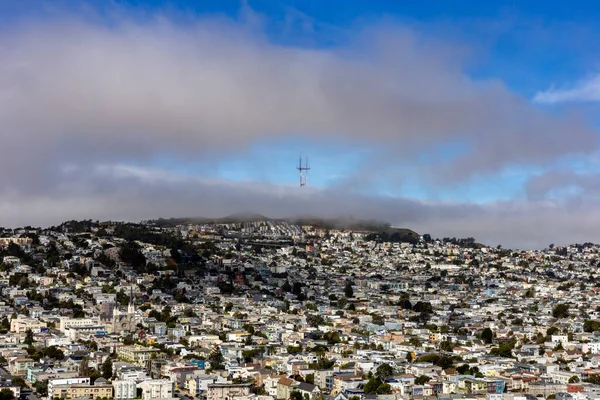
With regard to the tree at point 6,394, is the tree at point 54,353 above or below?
above

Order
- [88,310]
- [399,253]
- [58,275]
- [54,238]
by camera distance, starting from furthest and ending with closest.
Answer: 1. [399,253]
2. [54,238]
3. [58,275]
4. [88,310]

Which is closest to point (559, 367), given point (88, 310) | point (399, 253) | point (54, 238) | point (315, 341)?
point (315, 341)

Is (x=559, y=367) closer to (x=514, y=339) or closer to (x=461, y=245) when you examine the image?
(x=514, y=339)

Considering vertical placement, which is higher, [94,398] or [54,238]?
[54,238]

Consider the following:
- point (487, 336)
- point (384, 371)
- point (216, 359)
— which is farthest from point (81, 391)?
point (487, 336)

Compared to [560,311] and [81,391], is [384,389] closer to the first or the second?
[81,391]

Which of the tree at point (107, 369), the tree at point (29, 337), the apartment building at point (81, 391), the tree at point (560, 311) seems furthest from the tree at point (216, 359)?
the tree at point (560, 311)

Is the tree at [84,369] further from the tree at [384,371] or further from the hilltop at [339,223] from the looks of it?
the hilltop at [339,223]

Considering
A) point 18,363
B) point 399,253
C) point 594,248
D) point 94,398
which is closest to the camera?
point 94,398
